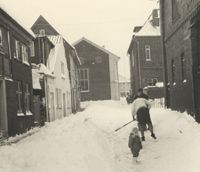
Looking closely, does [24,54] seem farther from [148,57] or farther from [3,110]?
[148,57]

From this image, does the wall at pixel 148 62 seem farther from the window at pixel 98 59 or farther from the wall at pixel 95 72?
the window at pixel 98 59

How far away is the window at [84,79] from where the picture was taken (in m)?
65.2

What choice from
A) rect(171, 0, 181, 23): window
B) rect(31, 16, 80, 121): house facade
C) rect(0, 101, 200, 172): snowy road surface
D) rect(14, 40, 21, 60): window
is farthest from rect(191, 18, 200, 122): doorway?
rect(31, 16, 80, 121): house facade

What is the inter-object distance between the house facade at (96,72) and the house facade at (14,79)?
40218mm

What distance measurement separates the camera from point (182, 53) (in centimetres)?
2036

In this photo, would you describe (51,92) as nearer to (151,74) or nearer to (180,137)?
(180,137)

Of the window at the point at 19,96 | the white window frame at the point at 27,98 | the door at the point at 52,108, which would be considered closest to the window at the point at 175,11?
the window at the point at 19,96

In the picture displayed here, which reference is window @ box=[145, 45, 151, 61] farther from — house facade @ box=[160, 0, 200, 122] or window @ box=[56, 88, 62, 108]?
house facade @ box=[160, 0, 200, 122]

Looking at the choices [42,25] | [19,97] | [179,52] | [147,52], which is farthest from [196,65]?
[42,25]

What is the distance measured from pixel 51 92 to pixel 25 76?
860 cm

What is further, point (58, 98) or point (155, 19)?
point (155, 19)

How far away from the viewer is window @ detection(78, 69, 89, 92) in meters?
65.2

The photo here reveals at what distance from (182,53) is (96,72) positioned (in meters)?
46.1

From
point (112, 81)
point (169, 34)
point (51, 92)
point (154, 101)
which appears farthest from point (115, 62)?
point (169, 34)
